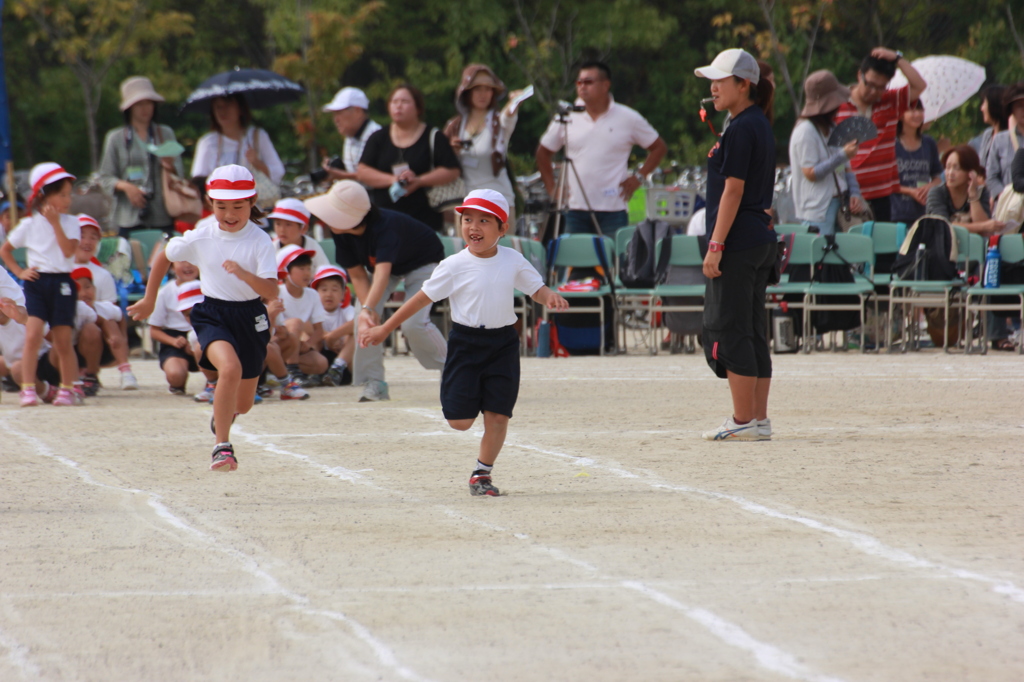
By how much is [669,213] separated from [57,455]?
474 inches

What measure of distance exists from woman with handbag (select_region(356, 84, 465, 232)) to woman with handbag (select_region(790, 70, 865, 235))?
3.50 m

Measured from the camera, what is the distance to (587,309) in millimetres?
13250

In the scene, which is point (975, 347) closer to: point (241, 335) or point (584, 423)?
point (584, 423)

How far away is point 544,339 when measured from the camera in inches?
534

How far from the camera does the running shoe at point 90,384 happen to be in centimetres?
1107

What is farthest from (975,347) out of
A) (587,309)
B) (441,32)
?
(441,32)

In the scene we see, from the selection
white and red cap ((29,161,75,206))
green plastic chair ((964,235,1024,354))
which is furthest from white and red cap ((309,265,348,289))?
green plastic chair ((964,235,1024,354))

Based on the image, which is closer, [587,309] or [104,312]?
[104,312]

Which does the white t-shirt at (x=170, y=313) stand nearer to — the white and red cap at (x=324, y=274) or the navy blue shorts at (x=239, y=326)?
the white and red cap at (x=324, y=274)

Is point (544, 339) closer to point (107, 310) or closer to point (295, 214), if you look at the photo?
point (295, 214)

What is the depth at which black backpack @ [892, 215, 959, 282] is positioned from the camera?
42.9ft

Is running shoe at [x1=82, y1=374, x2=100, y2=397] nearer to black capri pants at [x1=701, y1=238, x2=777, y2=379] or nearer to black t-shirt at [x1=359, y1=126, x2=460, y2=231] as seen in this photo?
black t-shirt at [x1=359, y1=126, x2=460, y2=231]

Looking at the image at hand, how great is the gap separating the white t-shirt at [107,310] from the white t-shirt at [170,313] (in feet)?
2.13

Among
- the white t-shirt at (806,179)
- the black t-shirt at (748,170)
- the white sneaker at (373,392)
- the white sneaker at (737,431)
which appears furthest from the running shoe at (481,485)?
the white t-shirt at (806,179)
